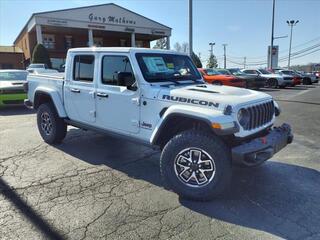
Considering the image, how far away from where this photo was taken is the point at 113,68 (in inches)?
191

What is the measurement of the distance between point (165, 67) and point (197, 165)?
1.76m

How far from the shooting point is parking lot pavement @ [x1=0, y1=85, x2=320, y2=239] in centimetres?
314

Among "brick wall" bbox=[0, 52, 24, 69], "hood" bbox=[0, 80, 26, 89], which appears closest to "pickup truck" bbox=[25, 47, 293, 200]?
"hood" bbox=[0, 80, 26, 89]

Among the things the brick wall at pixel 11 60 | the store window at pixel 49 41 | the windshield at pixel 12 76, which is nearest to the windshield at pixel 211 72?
the windshield at pixel 12 76

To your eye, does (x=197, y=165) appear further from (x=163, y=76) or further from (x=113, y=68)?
(x=113, y=68)

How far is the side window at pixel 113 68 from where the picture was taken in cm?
464

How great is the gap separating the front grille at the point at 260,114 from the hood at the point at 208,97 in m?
0.09

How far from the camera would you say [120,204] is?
3.71 m

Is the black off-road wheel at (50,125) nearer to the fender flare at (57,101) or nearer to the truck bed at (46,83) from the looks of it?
the fender flare at (57,101)

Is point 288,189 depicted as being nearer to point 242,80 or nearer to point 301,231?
point 301,231

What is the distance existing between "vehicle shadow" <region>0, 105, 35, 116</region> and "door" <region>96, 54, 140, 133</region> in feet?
22.1

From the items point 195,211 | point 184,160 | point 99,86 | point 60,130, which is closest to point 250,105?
point 184,160

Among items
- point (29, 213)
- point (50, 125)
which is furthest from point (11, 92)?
point (29, 213)

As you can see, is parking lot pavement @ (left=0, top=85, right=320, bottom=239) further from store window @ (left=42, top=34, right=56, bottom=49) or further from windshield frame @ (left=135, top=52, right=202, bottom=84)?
store window @ (left=42, top=34, right=56, bottom=49)
